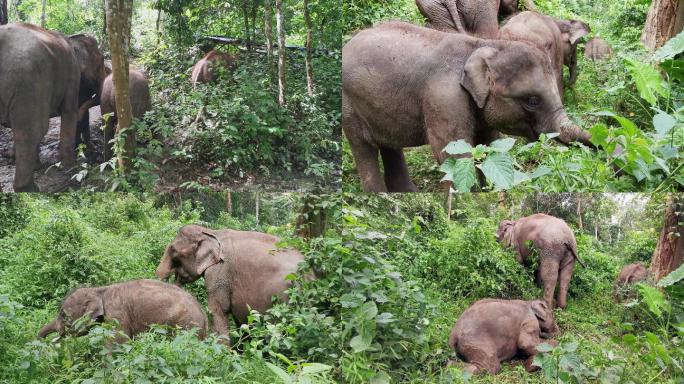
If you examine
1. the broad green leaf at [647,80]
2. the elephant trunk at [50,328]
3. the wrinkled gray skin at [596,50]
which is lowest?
the elephant trunk at [50,328]

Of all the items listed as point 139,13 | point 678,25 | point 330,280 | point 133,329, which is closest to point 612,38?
point 678,25

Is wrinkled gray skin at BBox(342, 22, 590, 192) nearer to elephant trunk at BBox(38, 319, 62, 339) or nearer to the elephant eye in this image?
the elephant eye

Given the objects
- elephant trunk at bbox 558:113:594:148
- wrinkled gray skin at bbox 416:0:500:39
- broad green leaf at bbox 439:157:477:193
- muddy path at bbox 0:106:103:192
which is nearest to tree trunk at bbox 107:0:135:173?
muddy path at bbox 0:106:103:192

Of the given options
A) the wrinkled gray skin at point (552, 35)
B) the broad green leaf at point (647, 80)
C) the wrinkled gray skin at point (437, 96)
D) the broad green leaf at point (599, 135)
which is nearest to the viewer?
the broad green leaf at point (599, 135)

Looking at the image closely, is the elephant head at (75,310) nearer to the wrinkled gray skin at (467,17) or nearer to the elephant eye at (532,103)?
the wrinkled gray skin at (467,17)

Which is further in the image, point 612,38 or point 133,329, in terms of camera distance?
point 612,38

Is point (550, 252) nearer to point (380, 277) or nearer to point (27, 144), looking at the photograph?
point (380, 277)

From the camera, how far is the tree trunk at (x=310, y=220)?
173 inches

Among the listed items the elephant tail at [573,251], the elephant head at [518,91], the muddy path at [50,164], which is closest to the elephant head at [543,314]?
the elephant tail at [573,251]

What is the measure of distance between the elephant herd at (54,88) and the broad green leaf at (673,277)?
254 centimetres

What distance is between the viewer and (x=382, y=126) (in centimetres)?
377

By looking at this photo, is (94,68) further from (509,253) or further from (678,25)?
(678,25)

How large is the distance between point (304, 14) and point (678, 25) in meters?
1.95

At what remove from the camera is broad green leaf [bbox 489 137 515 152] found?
3363mm
